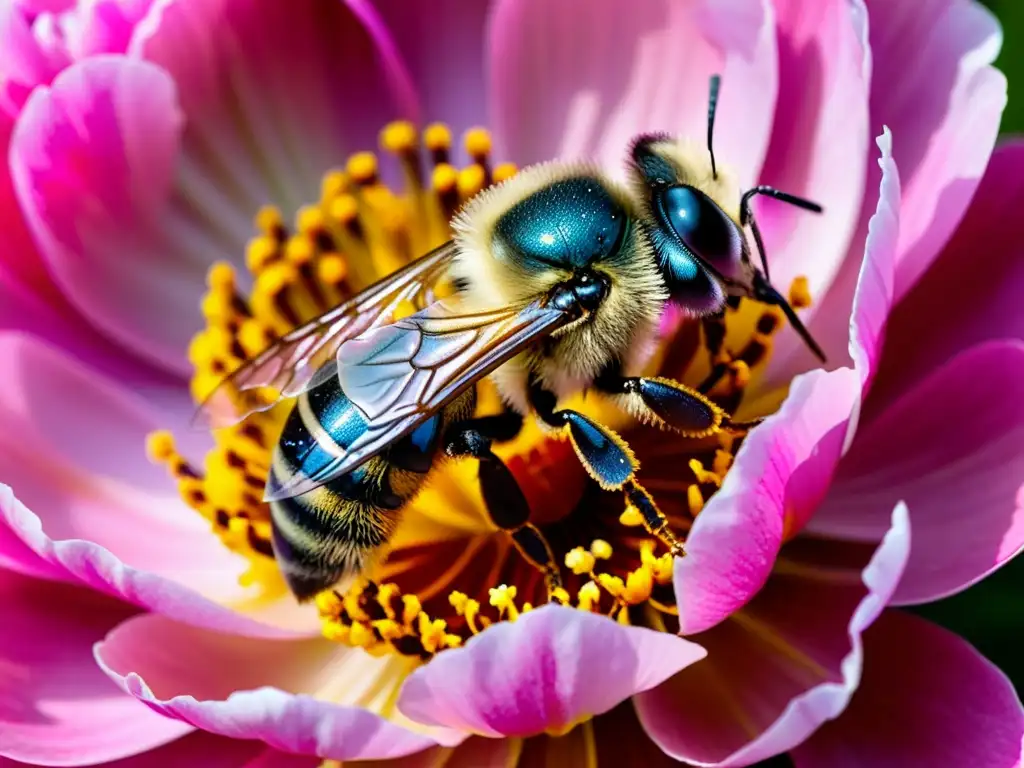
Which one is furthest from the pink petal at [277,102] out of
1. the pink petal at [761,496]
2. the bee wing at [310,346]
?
the pink petal at [761,496]

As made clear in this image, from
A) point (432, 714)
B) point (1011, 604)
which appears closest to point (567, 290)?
point (432, 714)

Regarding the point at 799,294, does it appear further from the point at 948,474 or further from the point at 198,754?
the point at 198,754

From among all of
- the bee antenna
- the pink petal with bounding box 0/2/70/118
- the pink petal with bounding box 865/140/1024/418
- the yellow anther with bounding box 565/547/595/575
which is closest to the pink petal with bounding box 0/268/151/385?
the pink petal with bounding box 0/2/70/118

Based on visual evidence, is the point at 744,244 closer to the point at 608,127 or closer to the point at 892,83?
the point at 892,83

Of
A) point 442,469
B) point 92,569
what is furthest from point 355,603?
point 92,569

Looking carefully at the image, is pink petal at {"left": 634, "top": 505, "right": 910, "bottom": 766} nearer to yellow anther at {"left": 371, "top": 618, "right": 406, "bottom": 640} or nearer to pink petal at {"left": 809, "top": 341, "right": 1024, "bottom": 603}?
pink petal at {"left": 809, "top": 341, "right": 1024, "bottom": 603}

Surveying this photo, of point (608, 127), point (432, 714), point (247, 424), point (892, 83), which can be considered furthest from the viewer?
point (608, 127)

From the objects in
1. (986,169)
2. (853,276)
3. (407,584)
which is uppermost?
(986,169)

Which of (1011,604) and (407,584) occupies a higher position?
(407,584)
